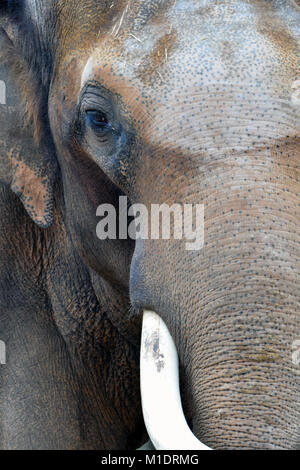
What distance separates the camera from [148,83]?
215 centimetres

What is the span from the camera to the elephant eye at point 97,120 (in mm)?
2344

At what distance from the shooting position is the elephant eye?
234 cm

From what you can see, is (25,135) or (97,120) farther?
(25,135)

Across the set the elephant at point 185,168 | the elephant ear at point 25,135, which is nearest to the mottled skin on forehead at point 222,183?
the elephant at point 185,168

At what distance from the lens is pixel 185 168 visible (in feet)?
6.72

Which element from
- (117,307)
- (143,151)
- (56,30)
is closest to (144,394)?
(143,151)

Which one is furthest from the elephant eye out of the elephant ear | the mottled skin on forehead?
the elephant ear

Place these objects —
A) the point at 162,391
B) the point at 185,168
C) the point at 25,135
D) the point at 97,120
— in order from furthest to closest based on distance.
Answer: the point at 25,135 → the point at 97,120 → the point at 185,168 → the point at 162,391

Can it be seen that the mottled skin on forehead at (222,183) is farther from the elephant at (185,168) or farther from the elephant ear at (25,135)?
the elephant ear at (25,135)

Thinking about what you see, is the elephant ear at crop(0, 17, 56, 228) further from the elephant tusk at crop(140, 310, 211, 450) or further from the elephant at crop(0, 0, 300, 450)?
the elephant tusk at crop(140, 310, 211, 450)

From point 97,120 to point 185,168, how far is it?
436 mm

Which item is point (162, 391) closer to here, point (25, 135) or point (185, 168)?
point (185, 168)

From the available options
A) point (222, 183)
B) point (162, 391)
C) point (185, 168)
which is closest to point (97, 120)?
point (185, 168)
